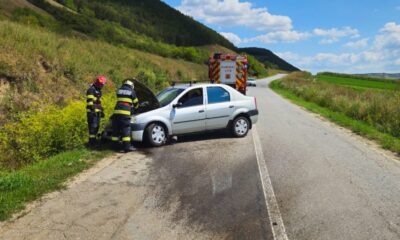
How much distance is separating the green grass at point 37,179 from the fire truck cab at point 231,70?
1513 centimetres

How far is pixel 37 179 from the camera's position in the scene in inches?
290

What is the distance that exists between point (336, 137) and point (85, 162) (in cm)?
779

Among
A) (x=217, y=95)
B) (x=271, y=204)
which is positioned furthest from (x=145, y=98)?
(x=271, y=204)

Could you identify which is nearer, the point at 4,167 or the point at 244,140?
the point at 4,167

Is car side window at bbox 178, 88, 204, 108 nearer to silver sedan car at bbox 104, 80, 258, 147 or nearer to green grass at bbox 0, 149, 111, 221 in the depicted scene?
silver sedan car at bbox 104, 80, 258, 147

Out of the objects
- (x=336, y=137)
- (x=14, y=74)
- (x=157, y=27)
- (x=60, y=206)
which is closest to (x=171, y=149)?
(x=60, y=206)

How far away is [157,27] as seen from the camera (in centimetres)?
12138

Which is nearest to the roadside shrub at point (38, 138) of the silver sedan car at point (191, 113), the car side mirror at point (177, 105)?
the silver sedan car at point (191, 113)

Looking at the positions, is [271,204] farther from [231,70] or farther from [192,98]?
[231,70]

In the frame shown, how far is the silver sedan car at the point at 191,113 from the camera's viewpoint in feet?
35.4

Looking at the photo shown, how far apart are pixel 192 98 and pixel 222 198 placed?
5397 mm

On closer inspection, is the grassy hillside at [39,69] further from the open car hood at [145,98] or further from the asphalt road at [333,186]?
the asphalt road at [333,186]

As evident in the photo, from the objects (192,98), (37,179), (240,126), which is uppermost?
(192,98)

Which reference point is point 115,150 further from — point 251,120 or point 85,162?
point 251,120
